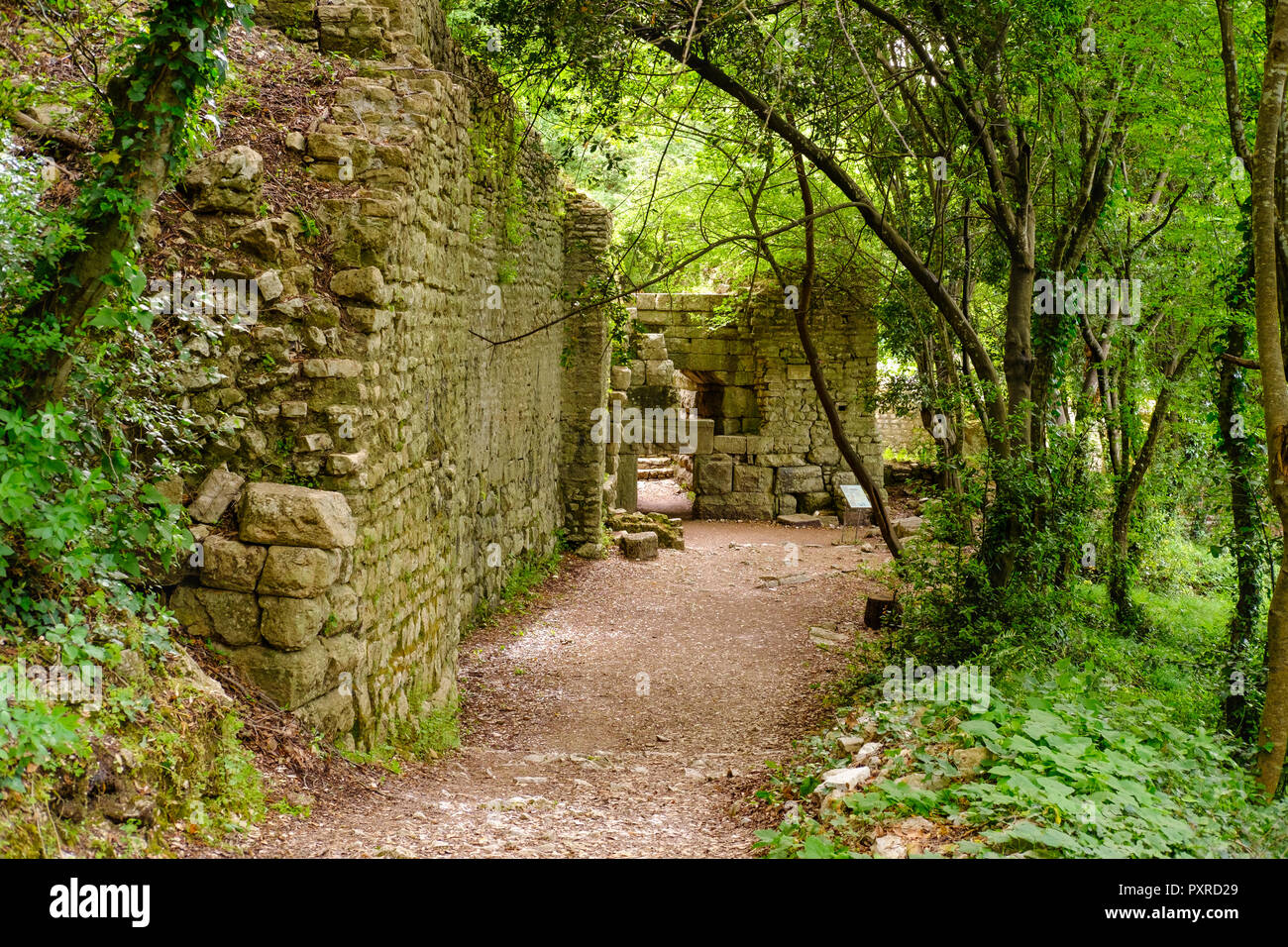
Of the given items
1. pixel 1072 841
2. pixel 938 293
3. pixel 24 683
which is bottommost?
pixel 1072 841

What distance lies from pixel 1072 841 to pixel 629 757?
3.58 meters

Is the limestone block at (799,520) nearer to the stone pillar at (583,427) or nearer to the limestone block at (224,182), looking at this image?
the stone pillar at (583,427)

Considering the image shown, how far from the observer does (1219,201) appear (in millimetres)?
9188

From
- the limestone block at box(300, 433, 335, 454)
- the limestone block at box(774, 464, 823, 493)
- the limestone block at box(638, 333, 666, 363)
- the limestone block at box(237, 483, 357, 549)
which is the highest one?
the limestone block at box(638, 333, 666, 363)

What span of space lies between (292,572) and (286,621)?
231mm

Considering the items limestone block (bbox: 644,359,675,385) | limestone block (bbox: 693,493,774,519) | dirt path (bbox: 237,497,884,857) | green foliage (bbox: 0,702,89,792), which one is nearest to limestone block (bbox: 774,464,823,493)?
limestone block (bbox: 693,493,774,519)

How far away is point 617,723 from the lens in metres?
7.39

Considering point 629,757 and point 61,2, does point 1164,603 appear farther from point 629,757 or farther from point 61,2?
point 61,2

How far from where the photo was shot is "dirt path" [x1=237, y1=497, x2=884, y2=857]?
440cm

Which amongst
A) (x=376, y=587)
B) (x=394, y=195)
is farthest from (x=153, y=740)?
(x=394, y=195)

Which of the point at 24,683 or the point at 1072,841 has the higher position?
the point at 24,683

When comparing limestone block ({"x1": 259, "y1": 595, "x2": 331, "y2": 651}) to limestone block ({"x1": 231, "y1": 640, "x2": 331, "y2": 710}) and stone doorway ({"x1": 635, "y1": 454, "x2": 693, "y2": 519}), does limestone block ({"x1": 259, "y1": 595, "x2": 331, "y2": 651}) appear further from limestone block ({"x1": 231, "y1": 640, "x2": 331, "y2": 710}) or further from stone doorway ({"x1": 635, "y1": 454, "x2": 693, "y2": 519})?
stone doorway ({"x1": 635, "y1": 454, "x2": 693, "y2": 519})

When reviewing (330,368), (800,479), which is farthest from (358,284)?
(800,479)

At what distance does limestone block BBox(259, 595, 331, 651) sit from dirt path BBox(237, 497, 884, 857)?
68 centimetres
